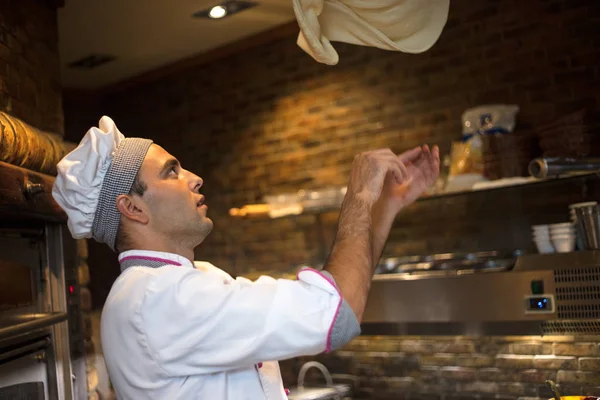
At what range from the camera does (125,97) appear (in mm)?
5875

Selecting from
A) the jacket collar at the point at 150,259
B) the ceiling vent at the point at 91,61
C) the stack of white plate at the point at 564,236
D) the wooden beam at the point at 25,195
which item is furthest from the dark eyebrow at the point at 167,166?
the ceiling vent at the point at 91,61

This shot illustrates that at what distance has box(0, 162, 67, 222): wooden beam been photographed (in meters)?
2.19

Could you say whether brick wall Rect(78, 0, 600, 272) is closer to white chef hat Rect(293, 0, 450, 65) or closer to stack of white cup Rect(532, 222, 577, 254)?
stack of white cup Rect(532, 222, 577, 254)

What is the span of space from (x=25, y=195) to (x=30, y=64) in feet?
3.69

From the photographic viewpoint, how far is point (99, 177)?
186 centimetres

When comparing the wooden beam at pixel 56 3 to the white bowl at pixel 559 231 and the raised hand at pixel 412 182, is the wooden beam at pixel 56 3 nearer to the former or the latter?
the raised hand at pixel 412 182

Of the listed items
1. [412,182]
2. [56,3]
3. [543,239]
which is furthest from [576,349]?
[56,3]

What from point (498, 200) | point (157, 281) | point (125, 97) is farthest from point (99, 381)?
point (125, 97)

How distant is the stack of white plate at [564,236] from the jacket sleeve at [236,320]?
1.97m

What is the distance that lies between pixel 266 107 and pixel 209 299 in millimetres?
3569

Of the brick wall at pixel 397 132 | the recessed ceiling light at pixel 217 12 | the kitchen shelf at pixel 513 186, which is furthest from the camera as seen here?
the recessed ceiling light at pixel 217 12

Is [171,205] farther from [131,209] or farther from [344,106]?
[344,106]

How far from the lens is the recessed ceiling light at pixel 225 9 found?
4262 mm

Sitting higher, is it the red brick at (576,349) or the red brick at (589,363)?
the red brick at (576,349)
